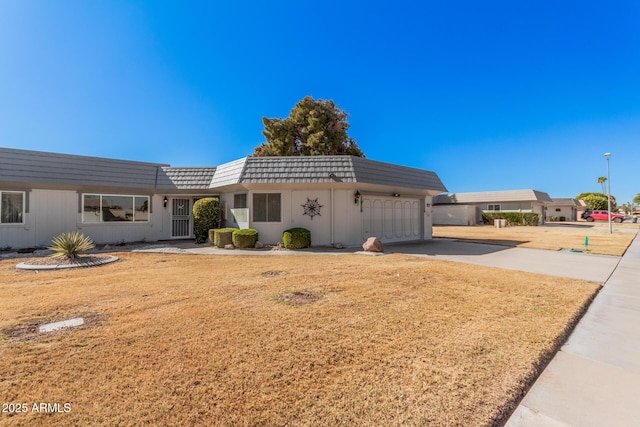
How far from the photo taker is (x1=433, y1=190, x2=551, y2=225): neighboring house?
98.5 feet

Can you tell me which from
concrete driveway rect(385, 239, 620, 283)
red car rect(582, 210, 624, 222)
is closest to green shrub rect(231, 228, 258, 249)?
concrete driveway rect(385, 239, 620, 283)

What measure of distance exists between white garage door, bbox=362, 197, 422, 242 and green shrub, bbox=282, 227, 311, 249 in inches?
115

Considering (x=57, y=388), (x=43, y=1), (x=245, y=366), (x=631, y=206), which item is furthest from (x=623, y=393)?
(x=631, y=206)

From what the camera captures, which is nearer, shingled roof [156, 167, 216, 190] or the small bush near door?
the small bush near door

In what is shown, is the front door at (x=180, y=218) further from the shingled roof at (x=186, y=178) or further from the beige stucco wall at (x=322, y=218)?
the beige stucco wall at (x=322, y=218)

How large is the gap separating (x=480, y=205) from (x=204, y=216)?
106 feet

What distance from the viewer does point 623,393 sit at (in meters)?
2.21

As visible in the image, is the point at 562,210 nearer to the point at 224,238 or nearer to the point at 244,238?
the point at 244,238

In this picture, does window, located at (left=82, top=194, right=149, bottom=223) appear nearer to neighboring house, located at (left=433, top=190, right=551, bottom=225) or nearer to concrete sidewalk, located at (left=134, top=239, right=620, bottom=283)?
concrete sidewalk, located at (left=134, top=239, right=620, bottom=283)

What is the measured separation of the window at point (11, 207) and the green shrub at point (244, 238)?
8648 millimetres

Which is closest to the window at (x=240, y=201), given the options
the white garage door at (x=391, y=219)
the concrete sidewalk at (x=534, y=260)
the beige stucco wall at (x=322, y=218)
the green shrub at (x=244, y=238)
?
the beige stucco wall at (x=322, y=218)

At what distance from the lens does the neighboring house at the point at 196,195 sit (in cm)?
1058

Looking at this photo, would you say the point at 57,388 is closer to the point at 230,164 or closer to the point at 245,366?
the point at 245,366

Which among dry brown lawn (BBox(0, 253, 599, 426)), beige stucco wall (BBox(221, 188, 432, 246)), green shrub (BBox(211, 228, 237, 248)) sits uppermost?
beige stucco wall (BBox(221, 188, 432, 246))
